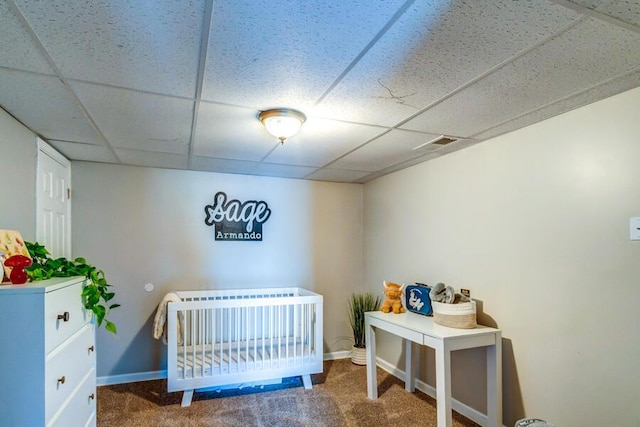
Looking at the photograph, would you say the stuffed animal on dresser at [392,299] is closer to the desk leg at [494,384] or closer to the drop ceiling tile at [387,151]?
the desk leg at [494,384]

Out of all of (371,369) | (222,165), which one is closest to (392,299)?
(371,369)

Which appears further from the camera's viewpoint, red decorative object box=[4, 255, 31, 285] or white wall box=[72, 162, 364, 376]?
white wall box=[72, 162, 364, 376]

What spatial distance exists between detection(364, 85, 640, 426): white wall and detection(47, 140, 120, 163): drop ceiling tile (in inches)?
109

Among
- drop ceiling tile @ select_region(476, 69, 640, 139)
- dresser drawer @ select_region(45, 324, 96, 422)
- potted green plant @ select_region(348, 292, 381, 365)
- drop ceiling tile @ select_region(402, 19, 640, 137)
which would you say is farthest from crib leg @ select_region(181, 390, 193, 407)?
drop ceiling tile @ select_region(476, 69, 640, 139)

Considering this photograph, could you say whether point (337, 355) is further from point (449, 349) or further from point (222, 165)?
point (222, 165)

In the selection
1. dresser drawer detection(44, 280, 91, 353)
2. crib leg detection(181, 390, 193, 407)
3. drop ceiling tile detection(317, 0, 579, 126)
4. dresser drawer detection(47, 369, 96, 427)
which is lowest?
crib leg detection(181, 390, 193, 407)

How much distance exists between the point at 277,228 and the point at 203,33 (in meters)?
2.75

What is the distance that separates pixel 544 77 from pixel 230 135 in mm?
1835

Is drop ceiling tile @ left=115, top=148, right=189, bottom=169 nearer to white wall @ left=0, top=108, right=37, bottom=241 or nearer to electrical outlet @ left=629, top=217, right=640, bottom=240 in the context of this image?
white wall @ left=0, top=108, right=37, bottom=241

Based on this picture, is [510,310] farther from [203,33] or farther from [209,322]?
[209,322]

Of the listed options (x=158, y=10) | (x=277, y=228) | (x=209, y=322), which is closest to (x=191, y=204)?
(x=277, y=228)

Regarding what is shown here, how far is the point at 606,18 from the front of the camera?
117 cm

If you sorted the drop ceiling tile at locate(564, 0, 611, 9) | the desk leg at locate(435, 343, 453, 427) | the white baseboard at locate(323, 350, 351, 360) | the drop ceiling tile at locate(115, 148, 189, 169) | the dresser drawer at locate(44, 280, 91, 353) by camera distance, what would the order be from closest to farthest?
the drop ceiling tile at locate(564, 0, 611, 9) < the dresser drawer at locate(44, 280, 91, 353) < the desk leg at locate(435, 343, 453, 427) < the drop ceiling tile at locate(115, 148, 189, 169) < the white baseboard at locate(323, 350, 351, 360)

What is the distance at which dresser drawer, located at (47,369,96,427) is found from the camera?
1598 millimetres
